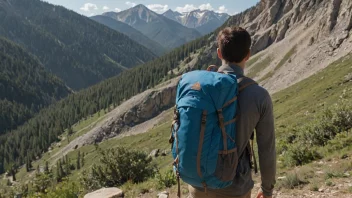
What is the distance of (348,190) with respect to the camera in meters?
7.53

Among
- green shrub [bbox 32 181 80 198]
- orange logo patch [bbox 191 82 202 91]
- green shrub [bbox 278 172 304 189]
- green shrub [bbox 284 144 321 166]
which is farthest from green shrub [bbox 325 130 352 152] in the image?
green shrub [bbox 32 181 80 198]

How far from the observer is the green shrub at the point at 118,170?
1437 cm

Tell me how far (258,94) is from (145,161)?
12320 mm

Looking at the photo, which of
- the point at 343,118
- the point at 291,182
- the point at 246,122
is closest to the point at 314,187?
the point at 291,182

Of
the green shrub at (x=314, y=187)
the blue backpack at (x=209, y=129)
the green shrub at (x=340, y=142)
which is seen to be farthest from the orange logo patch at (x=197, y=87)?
the green shrub at (x=340, y=142)

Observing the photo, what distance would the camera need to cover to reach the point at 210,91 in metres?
3.77

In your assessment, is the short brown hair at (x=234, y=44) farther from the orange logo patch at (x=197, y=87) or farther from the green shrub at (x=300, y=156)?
the green shrub at (x=300, y=156)

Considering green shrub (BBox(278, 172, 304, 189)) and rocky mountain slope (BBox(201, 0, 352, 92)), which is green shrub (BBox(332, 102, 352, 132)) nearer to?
green shrub (BBox(278, 172, 304, 189))

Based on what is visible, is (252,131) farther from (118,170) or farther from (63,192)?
(118,170)

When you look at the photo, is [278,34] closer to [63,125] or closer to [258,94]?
[258,94]

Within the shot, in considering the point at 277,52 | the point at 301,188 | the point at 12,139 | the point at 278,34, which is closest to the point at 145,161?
A: the point at 301,188

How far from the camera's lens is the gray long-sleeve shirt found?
3.87 metres

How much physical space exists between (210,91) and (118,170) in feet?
37.9

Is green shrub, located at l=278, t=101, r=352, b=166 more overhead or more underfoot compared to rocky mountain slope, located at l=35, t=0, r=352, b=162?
more overhead
